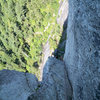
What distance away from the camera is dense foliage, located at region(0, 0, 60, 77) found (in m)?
13.5

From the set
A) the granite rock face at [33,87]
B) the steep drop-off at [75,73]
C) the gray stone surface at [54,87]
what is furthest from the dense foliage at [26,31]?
the granite rock face at [33,87]

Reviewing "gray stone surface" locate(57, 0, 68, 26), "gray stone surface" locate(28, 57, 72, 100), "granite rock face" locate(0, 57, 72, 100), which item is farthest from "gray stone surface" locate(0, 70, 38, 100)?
"gray stone surface" locate(57, 0, 68, 26)

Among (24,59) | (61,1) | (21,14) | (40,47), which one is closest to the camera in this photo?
(61,1)

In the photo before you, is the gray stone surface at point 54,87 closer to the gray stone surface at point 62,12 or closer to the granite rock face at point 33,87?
the granite rock face at point 33,87

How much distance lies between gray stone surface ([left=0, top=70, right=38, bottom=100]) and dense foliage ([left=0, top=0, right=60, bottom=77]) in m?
6.89

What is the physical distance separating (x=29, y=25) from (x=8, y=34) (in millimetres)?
3143

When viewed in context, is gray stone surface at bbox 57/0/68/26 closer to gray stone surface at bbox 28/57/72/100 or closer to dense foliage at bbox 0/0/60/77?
dense foliage at bbox 0/0/60/77

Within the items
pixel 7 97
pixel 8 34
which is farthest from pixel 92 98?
pixel 8 34

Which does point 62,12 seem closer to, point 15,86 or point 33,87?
point 33,87

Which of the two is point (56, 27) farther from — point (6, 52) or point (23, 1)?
point (6, 52)

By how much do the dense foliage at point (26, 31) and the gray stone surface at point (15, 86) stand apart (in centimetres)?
689

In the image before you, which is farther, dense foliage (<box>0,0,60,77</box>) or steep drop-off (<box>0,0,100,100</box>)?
dense foliage (<box>0,0,60,77</box>)

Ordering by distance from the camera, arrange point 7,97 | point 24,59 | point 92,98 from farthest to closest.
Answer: point 24,59
point 7,97
point 92,98

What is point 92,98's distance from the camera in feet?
10.8
